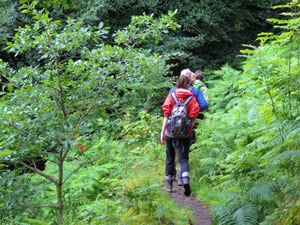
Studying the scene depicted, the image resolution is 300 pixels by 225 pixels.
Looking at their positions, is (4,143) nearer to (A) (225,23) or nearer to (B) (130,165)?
(B) (130,165)

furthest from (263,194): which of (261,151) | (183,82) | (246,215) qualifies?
(183,82)

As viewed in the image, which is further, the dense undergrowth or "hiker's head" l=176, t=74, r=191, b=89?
"hiker's head" l=176, t=74, r=191, b=89

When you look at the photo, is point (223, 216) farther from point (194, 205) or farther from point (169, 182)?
point (169, 182)

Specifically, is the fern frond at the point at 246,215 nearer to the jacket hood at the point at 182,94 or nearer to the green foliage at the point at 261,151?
the green foliage at the point at 261,151

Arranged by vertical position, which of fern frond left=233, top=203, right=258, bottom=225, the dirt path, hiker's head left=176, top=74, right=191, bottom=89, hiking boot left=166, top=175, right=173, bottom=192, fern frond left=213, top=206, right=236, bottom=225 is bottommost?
the dirt path

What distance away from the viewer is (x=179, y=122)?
20.1ft

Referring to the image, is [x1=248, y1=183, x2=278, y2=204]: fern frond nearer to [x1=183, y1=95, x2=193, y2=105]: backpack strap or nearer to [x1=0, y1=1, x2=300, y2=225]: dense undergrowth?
[x1=0, y1=1, x2=300, y2=225]: dense undergrowth

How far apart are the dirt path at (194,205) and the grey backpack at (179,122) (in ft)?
3.28

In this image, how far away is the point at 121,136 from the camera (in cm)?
1147

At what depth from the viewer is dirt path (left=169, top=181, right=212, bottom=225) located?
5829 millimetres

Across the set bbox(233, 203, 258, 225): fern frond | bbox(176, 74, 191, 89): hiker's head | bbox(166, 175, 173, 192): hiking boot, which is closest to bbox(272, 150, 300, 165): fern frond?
bbox(233, 203, 258, 225): fern frond

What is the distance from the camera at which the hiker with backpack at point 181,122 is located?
616 centimetres

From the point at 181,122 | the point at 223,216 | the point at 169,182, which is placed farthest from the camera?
the point at 169,182

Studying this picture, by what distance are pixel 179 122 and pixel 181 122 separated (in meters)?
0.03
